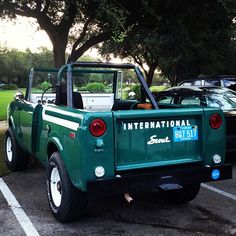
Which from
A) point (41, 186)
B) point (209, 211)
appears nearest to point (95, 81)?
point (41, 186)

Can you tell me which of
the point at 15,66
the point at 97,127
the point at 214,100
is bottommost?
the point at 97,127

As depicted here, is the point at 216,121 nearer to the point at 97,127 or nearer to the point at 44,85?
the point at 97,127

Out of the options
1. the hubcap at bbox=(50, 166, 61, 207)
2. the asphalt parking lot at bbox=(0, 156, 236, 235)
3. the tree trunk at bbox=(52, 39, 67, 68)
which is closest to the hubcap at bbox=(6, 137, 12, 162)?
the asphalt parking lot at bbox=(0, 156, 236, 235)

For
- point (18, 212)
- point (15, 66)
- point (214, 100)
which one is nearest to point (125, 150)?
point (18, 212)

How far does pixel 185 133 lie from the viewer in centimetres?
477

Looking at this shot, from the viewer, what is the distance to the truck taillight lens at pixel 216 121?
484 centimetres

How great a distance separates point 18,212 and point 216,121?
2721 millimetres

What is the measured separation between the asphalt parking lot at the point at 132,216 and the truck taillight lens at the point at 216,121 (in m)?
1.13

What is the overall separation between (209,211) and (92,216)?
1493 mm

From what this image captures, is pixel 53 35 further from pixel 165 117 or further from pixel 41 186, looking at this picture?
pixel 165 117

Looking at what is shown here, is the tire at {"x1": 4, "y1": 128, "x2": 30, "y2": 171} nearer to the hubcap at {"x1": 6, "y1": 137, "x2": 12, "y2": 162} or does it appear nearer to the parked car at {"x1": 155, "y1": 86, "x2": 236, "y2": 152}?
the hubcap at {"x1": 6, "y1": 137, "x2": 12, "y2": 162}

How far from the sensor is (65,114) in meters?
4.70

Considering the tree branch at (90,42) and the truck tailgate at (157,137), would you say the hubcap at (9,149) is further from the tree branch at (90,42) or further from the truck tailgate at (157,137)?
the tree branch at (90,42)

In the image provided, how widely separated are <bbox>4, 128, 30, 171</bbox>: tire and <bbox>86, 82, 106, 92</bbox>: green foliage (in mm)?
1605
